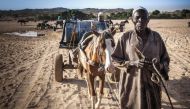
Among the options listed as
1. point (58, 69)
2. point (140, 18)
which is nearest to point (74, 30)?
point (58, 69)

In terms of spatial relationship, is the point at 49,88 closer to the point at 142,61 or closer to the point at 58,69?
the point at 58,69

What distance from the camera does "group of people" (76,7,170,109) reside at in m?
3.66

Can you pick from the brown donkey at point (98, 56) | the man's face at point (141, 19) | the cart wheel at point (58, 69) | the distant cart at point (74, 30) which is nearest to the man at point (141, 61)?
the man's face at point (141, 19)

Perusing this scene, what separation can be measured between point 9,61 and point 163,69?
421 inches

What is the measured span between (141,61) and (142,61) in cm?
1

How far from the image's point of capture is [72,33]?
10.3m

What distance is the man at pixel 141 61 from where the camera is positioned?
3.66 metres

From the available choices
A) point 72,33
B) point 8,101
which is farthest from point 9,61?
point 8,101

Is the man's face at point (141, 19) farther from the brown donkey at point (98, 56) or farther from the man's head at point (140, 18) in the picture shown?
the brown donkey at point (98, 56)

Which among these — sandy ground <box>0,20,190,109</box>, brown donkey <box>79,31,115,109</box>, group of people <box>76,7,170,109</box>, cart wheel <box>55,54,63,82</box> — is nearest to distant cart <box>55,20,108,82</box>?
cart wheel <box>55,54,63,82</box>

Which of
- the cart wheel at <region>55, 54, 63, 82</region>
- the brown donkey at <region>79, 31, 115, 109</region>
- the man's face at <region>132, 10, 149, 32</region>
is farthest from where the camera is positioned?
the cart wheel at <region>55, 54, 63, 82</region>

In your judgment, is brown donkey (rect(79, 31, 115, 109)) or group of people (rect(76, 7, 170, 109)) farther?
brown donkey (rect(79, 31, 115, 109))

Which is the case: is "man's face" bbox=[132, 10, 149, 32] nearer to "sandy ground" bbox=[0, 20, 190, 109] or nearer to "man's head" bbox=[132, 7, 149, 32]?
"man's head" bbox=[132, 7, 149, 32]

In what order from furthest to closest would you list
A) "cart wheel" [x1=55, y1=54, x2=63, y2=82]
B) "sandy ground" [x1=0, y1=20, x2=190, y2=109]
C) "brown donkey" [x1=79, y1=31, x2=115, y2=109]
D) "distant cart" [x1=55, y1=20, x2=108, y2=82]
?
"distant cart" [x1=55, y1=20, x2=108, y2=82] < "cart wheel" [x1=55, y1=54, x2=63, y2=82] < "sandy ground" [x1=0, y1=20, x2=190, y2=109] < "brown donkey" [x1=79, y1=31, x2=115, y2=109]
